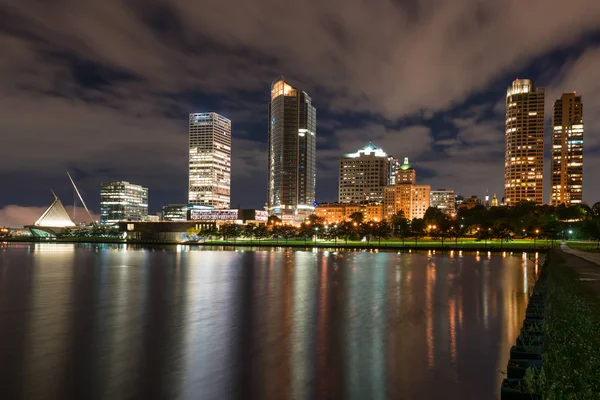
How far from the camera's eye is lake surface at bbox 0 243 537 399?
48.4ft

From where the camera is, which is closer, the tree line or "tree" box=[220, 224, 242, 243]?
the tree line

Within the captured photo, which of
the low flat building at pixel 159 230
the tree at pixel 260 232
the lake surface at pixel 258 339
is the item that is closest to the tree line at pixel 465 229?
the tree at pixel 260 232

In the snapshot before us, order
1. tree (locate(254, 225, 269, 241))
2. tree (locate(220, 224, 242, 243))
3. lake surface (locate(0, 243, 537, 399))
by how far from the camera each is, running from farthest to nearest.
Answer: tree (locate(220, 224, 242, 243)) → tree (locate(254, 225, 269, 241)) → lake surface (locate(0, 243, 537, 399))

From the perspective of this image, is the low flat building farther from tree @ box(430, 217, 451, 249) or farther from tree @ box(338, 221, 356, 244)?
tree @ box(430, 217, 451, 249)

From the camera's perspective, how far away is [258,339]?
69.2 feet

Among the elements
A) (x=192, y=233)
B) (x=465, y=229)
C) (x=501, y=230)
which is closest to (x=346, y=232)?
(x=465, y=229)

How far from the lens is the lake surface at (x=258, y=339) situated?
1474cm

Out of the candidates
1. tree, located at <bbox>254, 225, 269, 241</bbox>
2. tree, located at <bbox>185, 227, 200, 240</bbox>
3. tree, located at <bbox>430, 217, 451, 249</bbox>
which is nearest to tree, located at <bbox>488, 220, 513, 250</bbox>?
tree, located at <bbox>430, 217, 451, 249</bbox>

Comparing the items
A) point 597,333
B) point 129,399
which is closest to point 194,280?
point 129,399

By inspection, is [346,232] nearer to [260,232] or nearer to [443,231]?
[443,231]

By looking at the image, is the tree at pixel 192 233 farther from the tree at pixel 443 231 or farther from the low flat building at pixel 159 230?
the tree at pixel 443 231

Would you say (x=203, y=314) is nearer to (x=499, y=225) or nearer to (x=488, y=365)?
(x=488, y=365)

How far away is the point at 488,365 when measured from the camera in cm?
1711

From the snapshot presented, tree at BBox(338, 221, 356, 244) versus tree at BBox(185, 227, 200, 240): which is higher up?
tree at BBox(338, 221, 356, 244)
